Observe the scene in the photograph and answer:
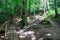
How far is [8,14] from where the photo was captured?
27531 mm

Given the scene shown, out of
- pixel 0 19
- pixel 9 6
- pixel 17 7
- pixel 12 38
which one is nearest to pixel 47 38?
pixel 12 38

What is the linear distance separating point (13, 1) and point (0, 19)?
3.77m

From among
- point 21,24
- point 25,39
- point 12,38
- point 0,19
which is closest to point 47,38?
point 25,39

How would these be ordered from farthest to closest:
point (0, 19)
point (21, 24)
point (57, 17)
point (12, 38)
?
point (57, 17) < point (0, 19) < point (21, 24) < point (12, 38)

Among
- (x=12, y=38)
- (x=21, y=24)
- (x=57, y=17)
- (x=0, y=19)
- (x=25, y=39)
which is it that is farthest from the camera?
(x=57, y=17)

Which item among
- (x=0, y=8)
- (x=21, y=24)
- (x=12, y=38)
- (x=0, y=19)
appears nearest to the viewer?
(x=12, y=38)

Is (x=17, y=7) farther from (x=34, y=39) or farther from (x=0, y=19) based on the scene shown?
(x=34, y=39)

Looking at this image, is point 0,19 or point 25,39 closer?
point 25,39

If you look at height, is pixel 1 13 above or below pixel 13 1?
below

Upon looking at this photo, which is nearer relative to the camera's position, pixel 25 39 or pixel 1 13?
pixel 25 39

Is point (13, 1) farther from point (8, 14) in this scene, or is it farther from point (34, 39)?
point (34, 39)

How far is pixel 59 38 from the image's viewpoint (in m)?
14.6

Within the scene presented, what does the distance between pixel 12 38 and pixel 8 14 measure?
52.8 feet

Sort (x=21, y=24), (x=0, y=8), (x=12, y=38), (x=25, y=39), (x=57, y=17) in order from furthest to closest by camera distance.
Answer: (x=57, y=17), (x=0, y=8), (x=21, y=24), (x=25, y=39), (x=12, y=38)
